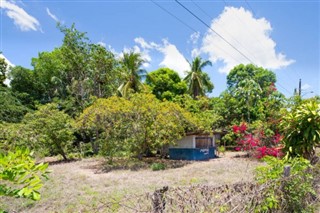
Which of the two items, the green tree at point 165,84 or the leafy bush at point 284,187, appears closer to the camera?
the leafy bush at point 284,187

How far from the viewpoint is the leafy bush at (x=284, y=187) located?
3506 mm

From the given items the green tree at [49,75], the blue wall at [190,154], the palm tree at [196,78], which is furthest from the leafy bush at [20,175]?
the palm tree at [196,78]

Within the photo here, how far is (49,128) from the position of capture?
14086 millimetres

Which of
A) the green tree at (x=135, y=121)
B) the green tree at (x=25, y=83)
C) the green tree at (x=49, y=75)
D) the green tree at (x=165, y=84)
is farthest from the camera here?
the green tree at (x=165, y=84)

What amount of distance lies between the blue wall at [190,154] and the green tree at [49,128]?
6.30 m

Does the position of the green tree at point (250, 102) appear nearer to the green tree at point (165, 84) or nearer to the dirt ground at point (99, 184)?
the green tree at point (165, 84)

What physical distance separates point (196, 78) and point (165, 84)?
3426mm

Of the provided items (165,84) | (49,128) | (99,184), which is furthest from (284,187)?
(165,84)

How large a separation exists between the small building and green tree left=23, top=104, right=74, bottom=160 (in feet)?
21.0

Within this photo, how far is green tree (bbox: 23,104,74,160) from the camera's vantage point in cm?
1405

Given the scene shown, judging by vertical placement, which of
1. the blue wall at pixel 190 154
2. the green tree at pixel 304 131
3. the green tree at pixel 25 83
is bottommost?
the blue wall at pixel 190 154

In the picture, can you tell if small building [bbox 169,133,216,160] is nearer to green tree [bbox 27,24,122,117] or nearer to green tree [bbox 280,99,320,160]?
green tree [bbox 27,24,122,117]

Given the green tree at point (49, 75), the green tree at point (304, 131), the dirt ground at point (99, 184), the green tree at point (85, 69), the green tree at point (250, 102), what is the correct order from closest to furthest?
the dirt ground at point (99, 184) < the green tree at point (304, 131) < the green tree at point (250, 102) < the green tree at point (85, 69) < the green tree at point (49, 75)

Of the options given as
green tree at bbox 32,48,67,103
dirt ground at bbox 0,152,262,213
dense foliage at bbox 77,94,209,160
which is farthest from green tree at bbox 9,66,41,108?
dirt ground at bbox 0,152,262,213
